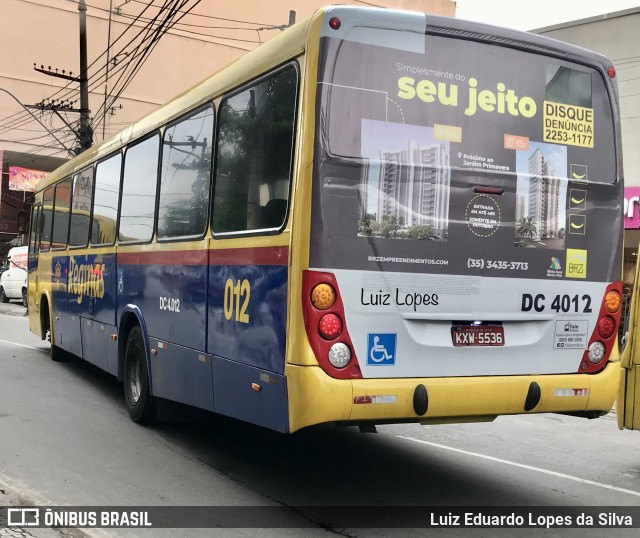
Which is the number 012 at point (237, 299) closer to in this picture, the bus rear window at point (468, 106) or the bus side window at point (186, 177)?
the bus side window at point (186, 177)

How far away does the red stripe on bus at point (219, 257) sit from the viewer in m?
5.53

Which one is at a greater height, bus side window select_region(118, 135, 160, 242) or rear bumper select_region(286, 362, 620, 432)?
bus side window select_region(118, 135, 160, 242)

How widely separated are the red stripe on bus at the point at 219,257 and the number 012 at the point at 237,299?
0.53ft

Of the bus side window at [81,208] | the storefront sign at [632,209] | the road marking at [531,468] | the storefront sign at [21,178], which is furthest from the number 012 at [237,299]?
the storefront sign at [21,178]

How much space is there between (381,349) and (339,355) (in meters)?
0.30

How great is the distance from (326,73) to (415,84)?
644 millimetres

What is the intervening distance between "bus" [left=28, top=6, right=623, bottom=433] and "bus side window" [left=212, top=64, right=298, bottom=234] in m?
0.02

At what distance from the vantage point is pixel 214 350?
21.3 feet

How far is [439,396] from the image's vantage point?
540cm

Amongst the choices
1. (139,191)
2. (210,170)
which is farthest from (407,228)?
(139,191)

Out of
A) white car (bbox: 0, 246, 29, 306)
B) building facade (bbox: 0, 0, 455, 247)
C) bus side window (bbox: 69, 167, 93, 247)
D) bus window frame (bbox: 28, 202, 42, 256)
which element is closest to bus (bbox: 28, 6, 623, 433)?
bus side window (bbox: 69, 167, 93, 247)

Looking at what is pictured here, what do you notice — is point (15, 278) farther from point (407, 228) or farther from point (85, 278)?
point (407, 228)

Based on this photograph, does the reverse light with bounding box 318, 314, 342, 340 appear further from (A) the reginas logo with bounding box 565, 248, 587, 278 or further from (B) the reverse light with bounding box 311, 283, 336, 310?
(A) the reginas logo with bounding box 565, 248, 587, 278

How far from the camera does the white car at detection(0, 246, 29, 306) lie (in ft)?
108
